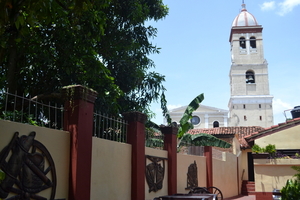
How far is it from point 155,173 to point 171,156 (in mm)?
1237

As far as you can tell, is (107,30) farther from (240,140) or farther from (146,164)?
(240,140)

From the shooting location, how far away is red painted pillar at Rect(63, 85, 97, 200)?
610cm

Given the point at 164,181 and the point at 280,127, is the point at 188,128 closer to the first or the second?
the point at 280,127

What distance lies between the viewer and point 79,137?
6223 mm

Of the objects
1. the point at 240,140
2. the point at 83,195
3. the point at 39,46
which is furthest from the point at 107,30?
the point at 240,140

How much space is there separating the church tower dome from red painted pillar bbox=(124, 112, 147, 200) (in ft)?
127

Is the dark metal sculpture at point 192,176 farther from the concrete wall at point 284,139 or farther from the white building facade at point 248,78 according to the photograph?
the white building facade at point 248,78

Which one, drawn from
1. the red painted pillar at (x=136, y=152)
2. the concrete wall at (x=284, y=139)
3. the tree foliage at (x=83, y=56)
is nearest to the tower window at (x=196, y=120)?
the concrete wall at (x=284, y=139)

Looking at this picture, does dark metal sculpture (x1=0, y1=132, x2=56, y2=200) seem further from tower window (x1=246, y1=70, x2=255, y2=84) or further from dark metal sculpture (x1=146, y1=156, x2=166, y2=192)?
tower window (x1=246, y1=70, x2=255, y2=84)

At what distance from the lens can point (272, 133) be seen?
15195 mm

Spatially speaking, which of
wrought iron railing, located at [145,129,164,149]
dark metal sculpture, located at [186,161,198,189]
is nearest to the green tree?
dark metal sculpture, located at [186,161,198,189]

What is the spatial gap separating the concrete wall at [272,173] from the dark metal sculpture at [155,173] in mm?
5664

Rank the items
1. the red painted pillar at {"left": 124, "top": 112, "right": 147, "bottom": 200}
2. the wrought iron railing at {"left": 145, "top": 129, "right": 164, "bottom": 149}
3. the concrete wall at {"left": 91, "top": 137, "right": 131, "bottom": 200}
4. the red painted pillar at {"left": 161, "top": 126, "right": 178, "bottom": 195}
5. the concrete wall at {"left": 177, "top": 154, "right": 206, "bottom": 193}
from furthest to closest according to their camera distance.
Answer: the concrete wall at {"left": 177, "top": 154, "right": 206, "bottom": 193}
the red painted pillar at {"left": 161, "top": 126, "right": 178, "bottom": 195}
the wrought iron railing at {"left": 145, "top": 129, "right": 164, "bottom": 149}
the red painted pillar at {"left": 124, "top": 112, "right": 147, "bottom": 200}
the concrete wall at {"left": 91, "top": 137, "right": 131, "bottom": 200}

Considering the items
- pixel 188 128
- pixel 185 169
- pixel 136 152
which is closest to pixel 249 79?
A: pixel 188 128
